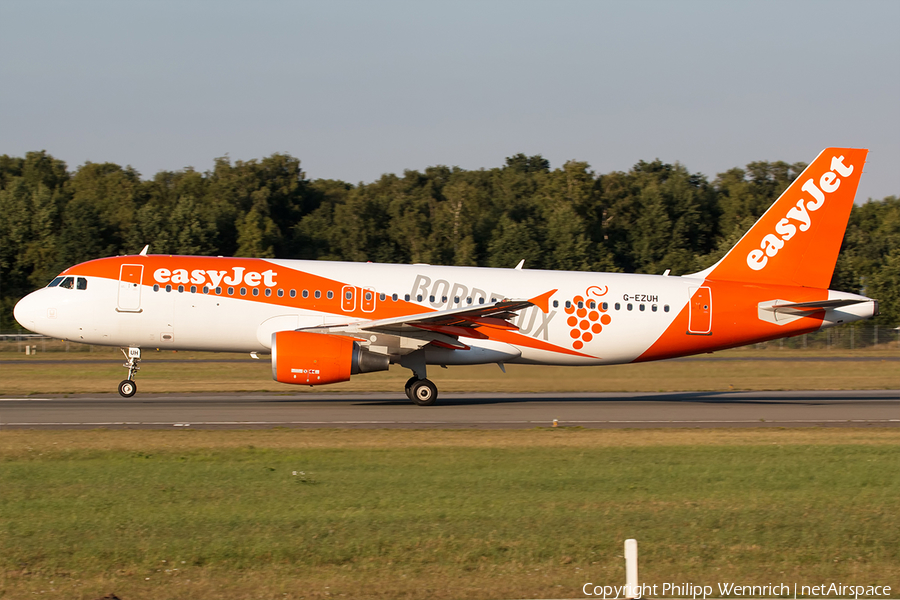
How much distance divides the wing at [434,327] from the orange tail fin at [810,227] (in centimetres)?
739

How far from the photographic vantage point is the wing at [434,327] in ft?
72.5

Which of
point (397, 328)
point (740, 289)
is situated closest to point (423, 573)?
point (397, 328)

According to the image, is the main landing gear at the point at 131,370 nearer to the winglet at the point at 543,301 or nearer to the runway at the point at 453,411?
the runway at the point at 453,411

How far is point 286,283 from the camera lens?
76.6ft

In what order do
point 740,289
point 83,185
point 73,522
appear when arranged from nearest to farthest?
point 73,522, point 740,289, point 83,185

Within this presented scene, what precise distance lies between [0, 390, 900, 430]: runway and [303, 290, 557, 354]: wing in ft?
5.61

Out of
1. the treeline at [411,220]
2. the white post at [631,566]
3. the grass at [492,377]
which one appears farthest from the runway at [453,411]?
the treeline at [411,220]

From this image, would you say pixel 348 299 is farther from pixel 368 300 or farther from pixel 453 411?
pixel 453 411

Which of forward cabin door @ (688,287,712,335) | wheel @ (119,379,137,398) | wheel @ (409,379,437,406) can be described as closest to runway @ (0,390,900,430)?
wheel @ (119,379,137,398)

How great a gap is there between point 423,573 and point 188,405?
52.9 feet

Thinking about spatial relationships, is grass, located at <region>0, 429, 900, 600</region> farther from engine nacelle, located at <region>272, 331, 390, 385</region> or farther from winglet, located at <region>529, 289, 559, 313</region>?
winglet, located at <region>529, 289, 559, 313</region>

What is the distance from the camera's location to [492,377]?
2503cm

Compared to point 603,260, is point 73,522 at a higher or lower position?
lower

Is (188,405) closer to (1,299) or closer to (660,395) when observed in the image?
(660,395)
